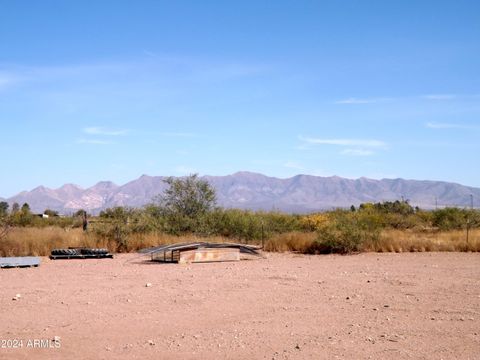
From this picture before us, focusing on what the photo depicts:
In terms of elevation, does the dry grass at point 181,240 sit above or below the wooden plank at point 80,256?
above

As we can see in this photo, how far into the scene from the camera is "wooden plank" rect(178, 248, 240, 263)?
1845 centimetres

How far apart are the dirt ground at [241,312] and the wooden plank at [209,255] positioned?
60.8 inches

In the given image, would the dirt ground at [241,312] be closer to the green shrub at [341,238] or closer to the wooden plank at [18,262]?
the wooden plank at [18,262]

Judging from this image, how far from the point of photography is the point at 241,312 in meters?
10.4

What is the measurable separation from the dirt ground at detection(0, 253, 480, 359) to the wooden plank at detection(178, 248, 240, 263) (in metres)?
1.54

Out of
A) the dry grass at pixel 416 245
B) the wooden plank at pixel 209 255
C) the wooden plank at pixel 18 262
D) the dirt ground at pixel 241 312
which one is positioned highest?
the dry grass at pixel 416 245

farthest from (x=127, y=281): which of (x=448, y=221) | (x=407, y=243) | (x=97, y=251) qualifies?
(x=448, y=221)

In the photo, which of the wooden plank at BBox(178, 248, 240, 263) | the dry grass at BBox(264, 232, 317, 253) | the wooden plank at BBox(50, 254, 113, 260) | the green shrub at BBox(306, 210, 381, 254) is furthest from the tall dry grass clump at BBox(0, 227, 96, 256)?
the green shrub at BBox(306, 210, 381, 254)

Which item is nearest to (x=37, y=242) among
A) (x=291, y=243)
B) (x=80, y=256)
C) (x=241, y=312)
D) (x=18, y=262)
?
(x=80, y=256)

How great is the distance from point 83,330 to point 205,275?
612 centimetres

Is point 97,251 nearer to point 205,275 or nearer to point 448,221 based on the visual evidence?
point 205,275

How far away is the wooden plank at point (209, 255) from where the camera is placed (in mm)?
18453

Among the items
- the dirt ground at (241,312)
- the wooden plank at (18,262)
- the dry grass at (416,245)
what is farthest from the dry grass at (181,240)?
the dirt ground at (241,312)

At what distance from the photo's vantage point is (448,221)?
34750 mm
